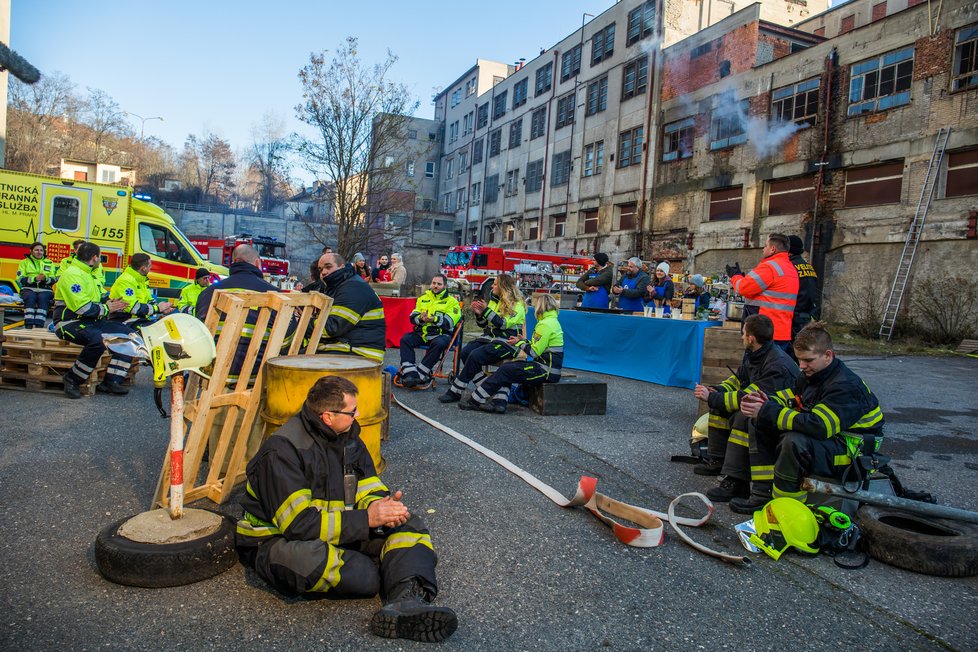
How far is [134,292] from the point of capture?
7918 mm

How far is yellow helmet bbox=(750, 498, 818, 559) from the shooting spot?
3854mm

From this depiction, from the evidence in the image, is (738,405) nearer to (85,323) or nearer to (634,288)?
(634,288)

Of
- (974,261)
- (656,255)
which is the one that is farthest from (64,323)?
(656,255)

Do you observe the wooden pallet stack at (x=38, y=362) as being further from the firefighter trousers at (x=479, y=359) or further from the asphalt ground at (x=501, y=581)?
the firefighter trousers at (x=479, y=359)

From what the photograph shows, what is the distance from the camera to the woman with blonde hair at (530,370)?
7.45m

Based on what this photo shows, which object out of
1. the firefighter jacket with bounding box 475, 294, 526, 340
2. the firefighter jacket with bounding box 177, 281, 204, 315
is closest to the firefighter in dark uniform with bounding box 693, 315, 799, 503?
the firefighter jacket with bounding box 475, 294, 526, 340

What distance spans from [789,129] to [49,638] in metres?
26.6

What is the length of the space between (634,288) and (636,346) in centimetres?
140

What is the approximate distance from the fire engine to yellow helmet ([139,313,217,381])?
85.7 ft

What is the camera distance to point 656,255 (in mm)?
30125

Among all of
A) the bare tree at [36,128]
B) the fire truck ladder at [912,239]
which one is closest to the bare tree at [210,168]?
the bare tree at [36,128]

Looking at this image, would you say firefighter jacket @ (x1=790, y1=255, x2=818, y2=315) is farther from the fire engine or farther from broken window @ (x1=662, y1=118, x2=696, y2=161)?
broken window @ (x1=662, y1=118, x2=696, y2=161)

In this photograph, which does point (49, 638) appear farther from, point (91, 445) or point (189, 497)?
point (91, 445)

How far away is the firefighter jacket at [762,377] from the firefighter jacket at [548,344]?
260cm
